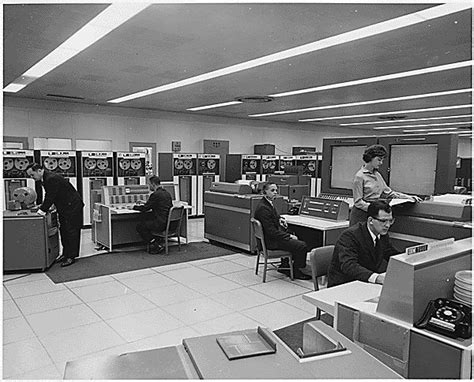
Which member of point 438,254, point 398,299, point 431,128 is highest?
point 431,128

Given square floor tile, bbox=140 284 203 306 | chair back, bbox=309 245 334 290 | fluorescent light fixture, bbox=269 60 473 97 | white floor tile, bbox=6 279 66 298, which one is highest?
fluorescent light fixture, bbox=269 60 473 97

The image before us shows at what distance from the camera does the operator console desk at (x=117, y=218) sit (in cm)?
642

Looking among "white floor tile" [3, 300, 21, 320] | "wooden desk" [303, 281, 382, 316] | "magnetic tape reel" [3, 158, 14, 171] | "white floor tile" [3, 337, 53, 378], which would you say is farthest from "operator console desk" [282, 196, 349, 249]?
"magnetic tape reel" [3, 158, 14, 171]

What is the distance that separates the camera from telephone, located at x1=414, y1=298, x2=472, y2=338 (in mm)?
1584

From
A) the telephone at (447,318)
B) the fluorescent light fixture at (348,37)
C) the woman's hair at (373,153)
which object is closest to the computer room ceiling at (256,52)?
the fluorescent light fixture at (348,37)

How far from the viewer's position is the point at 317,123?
1355 cm

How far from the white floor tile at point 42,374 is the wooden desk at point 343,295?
5.92ft

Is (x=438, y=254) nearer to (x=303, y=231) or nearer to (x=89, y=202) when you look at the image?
(x=303, y=231)

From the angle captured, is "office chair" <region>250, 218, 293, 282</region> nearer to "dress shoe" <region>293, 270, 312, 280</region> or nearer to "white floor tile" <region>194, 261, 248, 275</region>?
"dress shoe" <region>293, 270, 312, 280</region>

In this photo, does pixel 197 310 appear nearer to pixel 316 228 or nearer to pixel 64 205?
pixel 316 228

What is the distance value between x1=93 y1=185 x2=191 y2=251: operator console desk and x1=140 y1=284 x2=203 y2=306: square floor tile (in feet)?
6.84

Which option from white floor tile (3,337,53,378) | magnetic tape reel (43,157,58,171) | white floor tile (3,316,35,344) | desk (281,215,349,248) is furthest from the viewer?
magnetic tape reel (43,157,58,171)

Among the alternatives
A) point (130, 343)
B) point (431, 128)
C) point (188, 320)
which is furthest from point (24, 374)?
point (431, 128)

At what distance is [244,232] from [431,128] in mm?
11764
